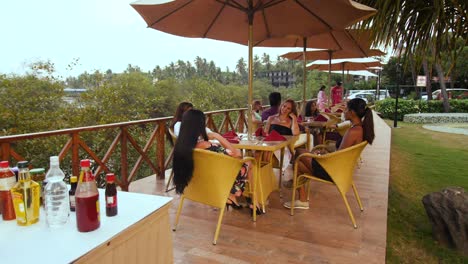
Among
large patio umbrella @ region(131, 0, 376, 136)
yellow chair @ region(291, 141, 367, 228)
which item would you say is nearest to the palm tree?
large patio umbrella @ region(131, 0, 376, 136)

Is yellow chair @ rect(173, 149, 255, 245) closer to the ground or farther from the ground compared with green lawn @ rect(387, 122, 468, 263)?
farther from the ground

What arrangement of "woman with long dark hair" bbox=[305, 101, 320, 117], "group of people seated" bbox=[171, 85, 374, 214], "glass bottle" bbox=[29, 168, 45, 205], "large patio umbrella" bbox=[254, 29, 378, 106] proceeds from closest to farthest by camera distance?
"glass bottle" bbox=[29, 168, 45, 205] → "group of people seated" bbox=[171, 85, 374, 214] → "large patio umbrella" bbox=[254, 29, 378, 106] → "woman with long dark hair" bbox=[305, 101, 320, 117]

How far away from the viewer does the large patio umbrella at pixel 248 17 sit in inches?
114

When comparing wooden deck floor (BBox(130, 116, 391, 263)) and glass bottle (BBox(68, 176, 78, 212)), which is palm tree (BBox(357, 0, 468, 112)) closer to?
wooden deck floor (BBox(130, 116, 391, 263))

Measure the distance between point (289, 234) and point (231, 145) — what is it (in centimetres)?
83

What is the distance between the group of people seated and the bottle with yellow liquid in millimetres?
1163

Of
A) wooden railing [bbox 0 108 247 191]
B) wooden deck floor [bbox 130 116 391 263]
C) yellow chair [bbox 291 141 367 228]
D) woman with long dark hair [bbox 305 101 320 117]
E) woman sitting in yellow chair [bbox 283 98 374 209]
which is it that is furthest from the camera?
woman with long dark hair [bbox 305 101 320 117]

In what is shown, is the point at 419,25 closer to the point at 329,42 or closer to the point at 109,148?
the point at 329,42

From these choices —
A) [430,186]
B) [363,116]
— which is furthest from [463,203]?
[430,186]

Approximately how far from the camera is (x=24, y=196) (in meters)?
1.09

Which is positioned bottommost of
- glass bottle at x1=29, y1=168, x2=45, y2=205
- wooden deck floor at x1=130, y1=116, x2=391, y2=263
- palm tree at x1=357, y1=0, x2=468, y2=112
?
wooden deck floor at x1=130, y1=116, x2=391, y2=263

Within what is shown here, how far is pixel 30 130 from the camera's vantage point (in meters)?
8.67

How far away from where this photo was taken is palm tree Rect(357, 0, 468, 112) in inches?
106

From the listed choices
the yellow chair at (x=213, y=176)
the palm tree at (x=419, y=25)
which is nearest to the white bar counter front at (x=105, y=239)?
the yellow chair at (x=213, y=176)
